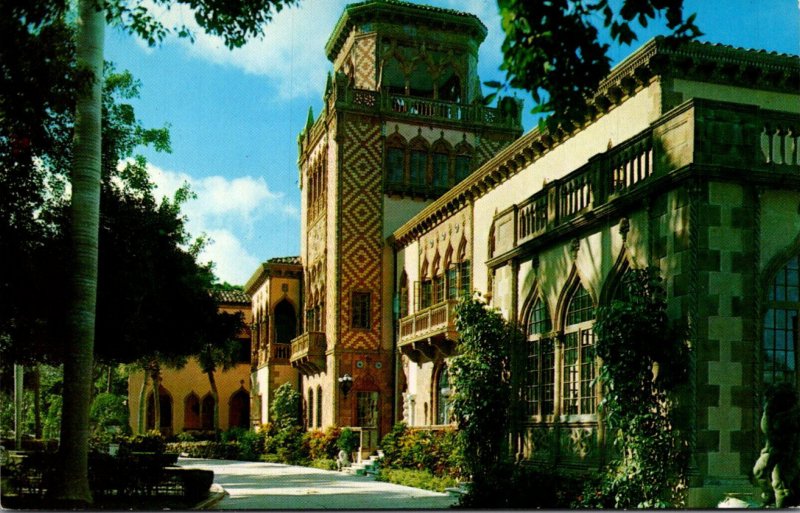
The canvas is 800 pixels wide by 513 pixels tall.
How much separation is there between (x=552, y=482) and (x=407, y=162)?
19.9 meters

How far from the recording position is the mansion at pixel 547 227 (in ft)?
35.2

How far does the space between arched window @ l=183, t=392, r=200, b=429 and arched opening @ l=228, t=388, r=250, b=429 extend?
1.93m

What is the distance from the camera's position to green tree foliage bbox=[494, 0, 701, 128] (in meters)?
8.73

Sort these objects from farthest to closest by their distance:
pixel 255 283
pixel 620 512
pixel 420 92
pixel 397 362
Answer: pixel 255 283 → pixel 420 92 → pixel 397 362 → pixel 620 512

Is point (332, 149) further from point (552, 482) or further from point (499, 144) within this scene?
point (552, 482)

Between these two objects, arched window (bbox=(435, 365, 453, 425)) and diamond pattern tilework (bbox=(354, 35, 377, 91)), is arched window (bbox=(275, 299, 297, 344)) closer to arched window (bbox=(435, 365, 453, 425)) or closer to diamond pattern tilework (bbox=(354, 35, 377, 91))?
diamond pattern tilework (bbox=(354, 35, 377, 91))

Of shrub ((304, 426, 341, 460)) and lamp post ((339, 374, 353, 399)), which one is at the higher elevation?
lamp post ((339, 374, 353, 399))

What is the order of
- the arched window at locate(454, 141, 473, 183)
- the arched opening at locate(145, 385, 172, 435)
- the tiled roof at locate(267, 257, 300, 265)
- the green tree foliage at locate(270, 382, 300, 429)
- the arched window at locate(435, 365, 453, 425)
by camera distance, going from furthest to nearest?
the arched opening at locate(145, 385, 172, 435)
the tiled roof at locate(267, 257, 300, 265)
the green tree foliage at locate(270, 382, 300, 429)
the arched window at locate(454, 141, 473, 183)
the arched window at locate(435, 365, 453, 425)

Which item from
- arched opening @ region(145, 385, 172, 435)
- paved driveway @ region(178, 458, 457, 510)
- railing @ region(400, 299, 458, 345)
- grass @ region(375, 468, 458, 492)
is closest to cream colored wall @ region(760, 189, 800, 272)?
paved driveway @ region(178, 458, 457, 510)

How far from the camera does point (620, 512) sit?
33.7ft

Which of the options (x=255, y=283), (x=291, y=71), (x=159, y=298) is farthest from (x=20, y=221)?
(x=255, y=283)

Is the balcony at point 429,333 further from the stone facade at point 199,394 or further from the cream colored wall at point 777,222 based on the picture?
the cream colored wall at point 777,222

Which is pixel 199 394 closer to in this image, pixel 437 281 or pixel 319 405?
pixel 319 405

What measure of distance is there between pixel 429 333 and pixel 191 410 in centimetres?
1955
